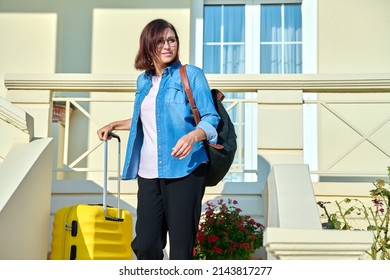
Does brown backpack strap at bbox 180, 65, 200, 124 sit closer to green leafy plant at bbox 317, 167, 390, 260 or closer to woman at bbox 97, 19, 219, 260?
woman at bbox 97, 19, 219, 260

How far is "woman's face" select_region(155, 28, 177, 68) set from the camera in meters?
3.64

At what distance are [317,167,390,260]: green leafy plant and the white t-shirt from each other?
5.80 feet

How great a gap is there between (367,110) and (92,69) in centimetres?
302

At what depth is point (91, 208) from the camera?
4562 mm

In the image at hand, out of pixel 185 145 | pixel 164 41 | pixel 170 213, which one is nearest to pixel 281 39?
pixel 164 41

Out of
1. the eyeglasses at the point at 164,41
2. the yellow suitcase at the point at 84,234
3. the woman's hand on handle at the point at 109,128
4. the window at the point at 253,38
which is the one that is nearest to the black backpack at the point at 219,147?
the eyeglasses at the point at 164,41

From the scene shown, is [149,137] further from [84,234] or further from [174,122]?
[84,234]

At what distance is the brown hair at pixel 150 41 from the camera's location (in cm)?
366

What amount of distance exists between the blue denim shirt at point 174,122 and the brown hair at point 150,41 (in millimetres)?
99

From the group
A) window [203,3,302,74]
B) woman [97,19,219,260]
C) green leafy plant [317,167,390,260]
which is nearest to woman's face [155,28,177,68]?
woman [97,19,219,260]

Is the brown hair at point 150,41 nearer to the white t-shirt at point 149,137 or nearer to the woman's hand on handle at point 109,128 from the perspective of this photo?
the white t-shirt at point 149,137

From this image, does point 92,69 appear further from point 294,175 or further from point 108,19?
point 294,175

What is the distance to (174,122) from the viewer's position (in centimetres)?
357
